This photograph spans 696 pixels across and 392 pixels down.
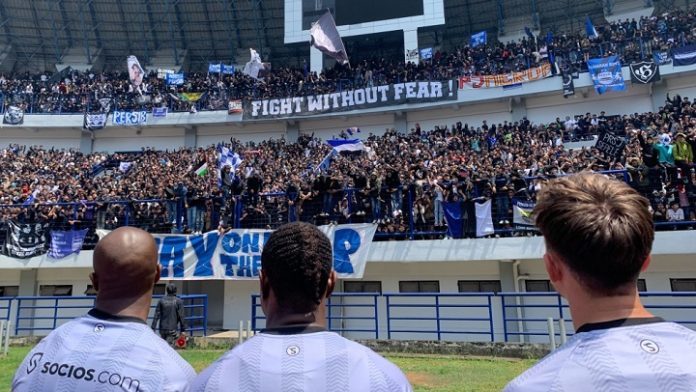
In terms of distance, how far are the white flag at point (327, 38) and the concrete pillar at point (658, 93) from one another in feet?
56.8

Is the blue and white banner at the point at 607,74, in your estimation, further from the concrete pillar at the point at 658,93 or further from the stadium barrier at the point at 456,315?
the stadium barrier at the point at 456,315

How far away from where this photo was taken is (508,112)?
97.3 feet

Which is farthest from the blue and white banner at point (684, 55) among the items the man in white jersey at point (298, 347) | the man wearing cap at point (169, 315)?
the man in white jersey at point (298, 347)

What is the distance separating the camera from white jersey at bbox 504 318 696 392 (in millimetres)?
1337

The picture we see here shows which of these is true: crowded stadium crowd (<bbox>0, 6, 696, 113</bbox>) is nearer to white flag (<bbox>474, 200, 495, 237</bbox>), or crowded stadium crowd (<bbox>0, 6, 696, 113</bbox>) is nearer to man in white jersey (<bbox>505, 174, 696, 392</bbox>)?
white flag (<bbox>474, 200, 495, 237</bbox>)

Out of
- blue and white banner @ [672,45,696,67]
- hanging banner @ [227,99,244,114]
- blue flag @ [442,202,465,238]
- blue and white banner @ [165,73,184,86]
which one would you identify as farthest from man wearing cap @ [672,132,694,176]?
blue and white banner @ [165,73,184,86]

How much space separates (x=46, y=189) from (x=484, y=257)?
65.2 feet

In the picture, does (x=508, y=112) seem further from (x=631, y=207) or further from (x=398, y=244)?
(x=631, y=207)

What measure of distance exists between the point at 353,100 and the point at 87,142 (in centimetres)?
2023

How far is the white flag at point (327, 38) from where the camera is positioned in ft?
92.5

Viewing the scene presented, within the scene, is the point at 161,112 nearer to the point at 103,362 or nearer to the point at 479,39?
the point at 479,39

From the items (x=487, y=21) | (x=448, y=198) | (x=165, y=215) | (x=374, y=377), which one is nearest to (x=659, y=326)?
(x=374, y=377)

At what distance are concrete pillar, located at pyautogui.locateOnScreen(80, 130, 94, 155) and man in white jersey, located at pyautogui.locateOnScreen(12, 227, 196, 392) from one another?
37594mm

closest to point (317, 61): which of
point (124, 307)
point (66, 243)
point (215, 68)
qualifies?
point (215, 68)
